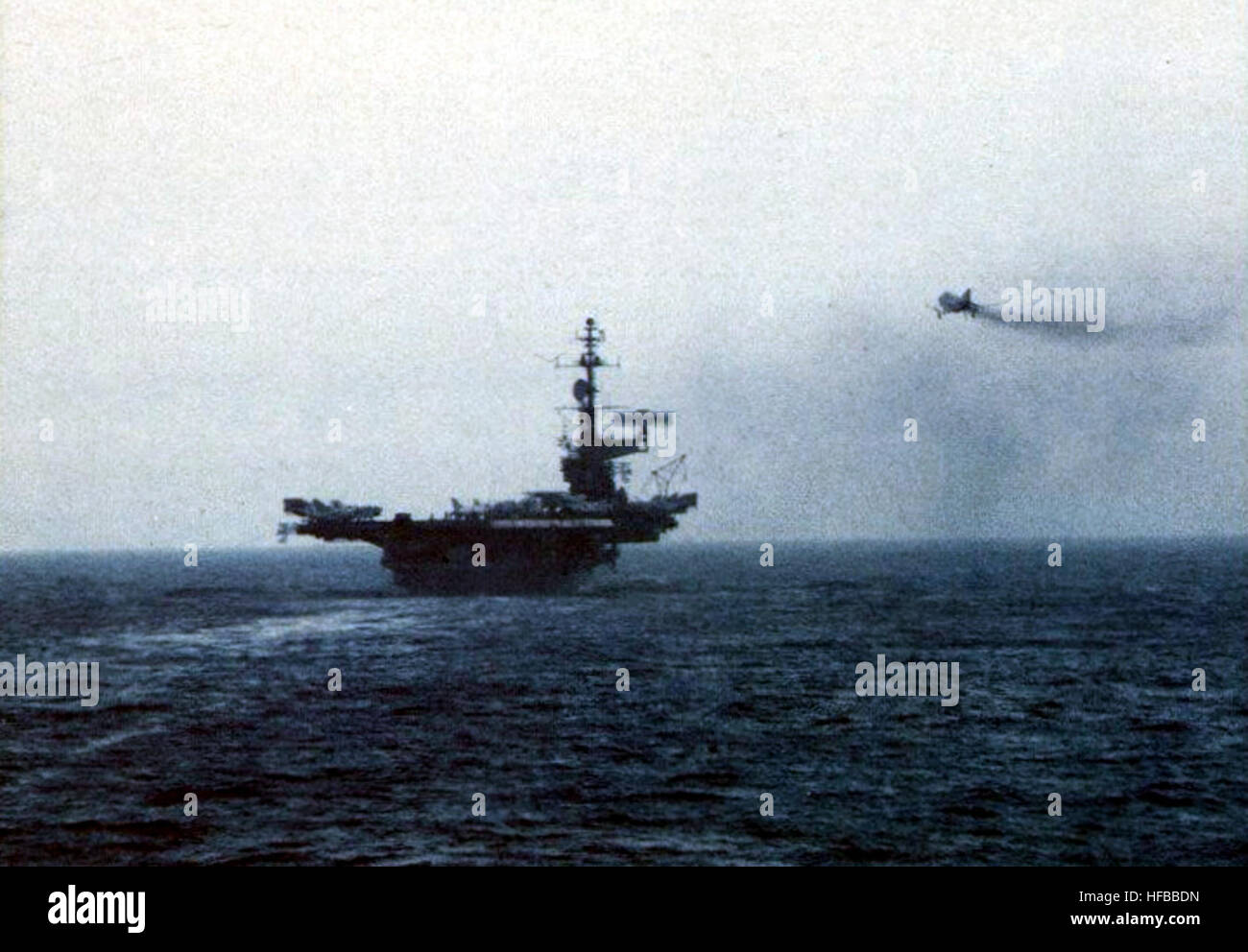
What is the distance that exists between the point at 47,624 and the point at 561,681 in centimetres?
3617

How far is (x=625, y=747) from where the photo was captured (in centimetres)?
2414

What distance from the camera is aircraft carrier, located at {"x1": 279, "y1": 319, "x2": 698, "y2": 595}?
172 ft

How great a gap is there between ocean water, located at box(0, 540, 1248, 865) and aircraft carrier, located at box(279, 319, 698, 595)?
15.1ft

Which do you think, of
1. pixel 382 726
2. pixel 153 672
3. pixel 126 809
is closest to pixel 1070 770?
pixel 382 726

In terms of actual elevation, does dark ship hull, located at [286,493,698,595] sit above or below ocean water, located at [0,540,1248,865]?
above

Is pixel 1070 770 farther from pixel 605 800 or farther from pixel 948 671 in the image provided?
pixel 948 671

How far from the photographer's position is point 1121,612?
193ft

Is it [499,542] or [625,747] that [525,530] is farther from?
[625,747]

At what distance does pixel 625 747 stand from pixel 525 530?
3117 cm

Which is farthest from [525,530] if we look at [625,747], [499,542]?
[625,747]

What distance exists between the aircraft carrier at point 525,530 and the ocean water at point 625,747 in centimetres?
462

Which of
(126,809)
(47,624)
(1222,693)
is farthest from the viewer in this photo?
(47,624)

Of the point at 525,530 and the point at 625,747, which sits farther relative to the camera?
the point at 525,530

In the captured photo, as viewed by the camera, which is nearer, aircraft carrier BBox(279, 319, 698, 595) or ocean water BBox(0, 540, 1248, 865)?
ocean water BBox(0, 540, 1248, 865)
